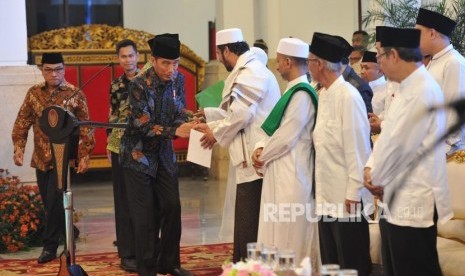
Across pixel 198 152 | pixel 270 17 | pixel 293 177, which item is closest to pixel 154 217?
pixel 198 152

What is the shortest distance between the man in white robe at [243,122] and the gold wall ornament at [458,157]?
4.14 feet

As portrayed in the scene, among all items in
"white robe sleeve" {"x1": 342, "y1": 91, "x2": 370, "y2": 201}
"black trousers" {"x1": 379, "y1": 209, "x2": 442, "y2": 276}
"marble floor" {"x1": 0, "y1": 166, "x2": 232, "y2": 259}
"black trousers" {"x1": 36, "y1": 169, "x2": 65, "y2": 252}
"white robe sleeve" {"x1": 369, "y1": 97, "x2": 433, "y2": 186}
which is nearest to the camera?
"white robe sleeve" {"x1": 369, "y1": 97, "x2": 433, "y2": 186}

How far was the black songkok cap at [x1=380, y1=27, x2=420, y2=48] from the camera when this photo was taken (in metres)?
4.35

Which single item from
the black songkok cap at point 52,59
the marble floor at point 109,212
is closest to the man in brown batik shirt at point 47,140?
the black songkok cap at point 52,59

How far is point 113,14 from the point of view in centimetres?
1457

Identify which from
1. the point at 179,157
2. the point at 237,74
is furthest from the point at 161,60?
the point at 179,157

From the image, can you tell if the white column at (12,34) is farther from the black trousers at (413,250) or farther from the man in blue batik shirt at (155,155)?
the black trousers at (413,250)

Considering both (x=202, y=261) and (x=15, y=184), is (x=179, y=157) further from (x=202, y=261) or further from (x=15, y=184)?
(x=202, y=261)

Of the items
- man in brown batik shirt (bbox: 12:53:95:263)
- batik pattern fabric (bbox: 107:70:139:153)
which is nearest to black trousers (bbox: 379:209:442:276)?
batik pattern fabric (bbox: 107:70:139:153)

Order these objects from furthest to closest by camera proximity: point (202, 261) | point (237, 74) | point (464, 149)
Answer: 1. point (202, 261)
2. point (237, 74)
3. point (464, 149)

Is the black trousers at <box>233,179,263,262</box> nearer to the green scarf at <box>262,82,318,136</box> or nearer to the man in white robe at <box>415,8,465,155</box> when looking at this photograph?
the green scarf at <box>262,82,318,136</box>

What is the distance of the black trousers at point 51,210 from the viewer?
288 inches

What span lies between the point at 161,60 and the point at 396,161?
7.66 feet

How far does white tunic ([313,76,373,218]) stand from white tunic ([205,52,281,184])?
3.09 feet
